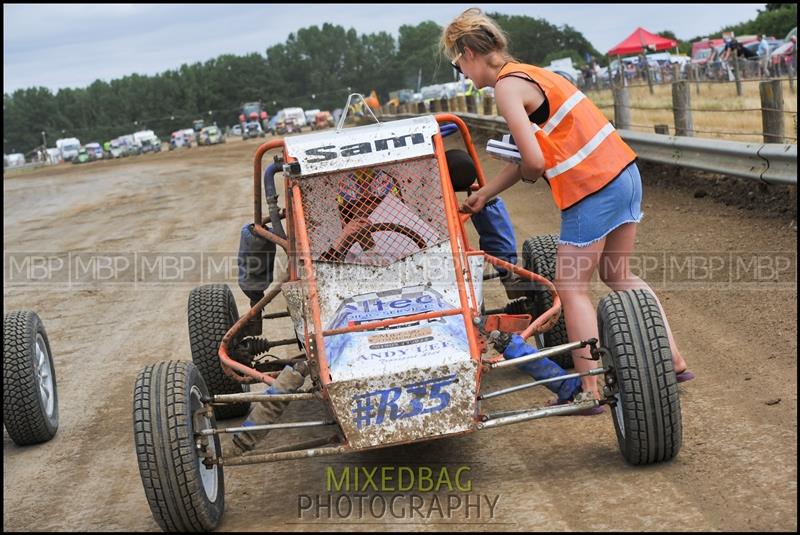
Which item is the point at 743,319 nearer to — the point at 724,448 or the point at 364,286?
the point at 724,448

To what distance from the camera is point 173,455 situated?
4027mm

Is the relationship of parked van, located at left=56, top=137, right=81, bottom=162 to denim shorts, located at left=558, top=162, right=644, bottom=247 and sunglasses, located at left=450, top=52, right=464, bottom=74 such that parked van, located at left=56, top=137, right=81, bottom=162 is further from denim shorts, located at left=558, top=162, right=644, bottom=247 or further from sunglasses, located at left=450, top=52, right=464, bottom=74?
denim shorts, located at left=558, top=162, right=644, bottom=247

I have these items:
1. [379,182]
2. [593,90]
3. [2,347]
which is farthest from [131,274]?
[593,90]

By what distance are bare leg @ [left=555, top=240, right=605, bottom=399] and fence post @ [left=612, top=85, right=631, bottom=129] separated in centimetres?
966

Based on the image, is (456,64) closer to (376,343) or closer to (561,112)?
(561,112)

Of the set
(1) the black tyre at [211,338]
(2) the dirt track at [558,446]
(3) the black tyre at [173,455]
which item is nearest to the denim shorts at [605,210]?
(2) the dirt track at [558,446]

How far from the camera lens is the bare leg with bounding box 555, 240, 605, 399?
15.4ft

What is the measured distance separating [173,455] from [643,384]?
1.84 meters

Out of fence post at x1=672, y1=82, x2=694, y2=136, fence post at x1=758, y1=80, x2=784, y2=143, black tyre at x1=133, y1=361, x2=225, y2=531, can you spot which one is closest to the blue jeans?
black tyre at x1=133, y1=361, x2=225, y2=531

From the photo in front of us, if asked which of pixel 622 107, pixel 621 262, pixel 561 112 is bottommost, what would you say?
pixel 621 262

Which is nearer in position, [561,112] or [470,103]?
[561,112]

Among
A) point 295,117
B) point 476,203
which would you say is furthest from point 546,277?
point 295,117

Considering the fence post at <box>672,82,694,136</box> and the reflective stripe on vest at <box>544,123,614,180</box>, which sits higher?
the reflective stripe on vest at <box>544,123,614,180</box>

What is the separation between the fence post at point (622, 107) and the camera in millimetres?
13977
